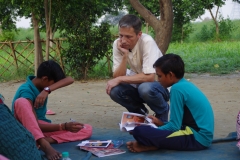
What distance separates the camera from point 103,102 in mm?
6957

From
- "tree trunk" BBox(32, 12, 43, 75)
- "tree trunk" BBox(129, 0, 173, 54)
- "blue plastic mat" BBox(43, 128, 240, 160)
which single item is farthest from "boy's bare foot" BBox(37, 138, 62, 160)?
"tree trunk" BBox(32, 12, 43, 75)

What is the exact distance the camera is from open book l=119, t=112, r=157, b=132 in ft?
12.5

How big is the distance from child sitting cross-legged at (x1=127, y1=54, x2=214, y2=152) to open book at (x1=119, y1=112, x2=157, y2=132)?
0.22 m

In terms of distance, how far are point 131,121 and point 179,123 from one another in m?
0.58

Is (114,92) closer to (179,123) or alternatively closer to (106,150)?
(106,150)

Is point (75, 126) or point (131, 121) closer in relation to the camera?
point (75, 126)

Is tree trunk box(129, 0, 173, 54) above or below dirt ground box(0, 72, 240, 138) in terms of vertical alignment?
above

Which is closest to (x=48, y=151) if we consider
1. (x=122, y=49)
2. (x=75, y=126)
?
(x=75, y=126)

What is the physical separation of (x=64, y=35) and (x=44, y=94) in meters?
7.10

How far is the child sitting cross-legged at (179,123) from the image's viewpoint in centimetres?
352

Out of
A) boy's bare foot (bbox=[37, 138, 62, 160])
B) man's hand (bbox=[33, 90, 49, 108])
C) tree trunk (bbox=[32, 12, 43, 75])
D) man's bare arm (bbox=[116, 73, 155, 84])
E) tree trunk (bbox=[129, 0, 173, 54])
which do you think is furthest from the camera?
tree trunk (bbox=[32, 12, 43, 75])

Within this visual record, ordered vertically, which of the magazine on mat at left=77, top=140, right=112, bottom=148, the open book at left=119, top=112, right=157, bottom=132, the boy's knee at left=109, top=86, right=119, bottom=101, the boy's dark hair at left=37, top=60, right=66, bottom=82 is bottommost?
the magazine on mat at left=77, top=140, right=112, bottom=148

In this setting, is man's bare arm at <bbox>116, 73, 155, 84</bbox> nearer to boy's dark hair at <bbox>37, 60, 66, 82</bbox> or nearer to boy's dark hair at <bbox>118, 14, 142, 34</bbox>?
boy's dark hair at <bbox>118, 14, 142, 34</bbox>

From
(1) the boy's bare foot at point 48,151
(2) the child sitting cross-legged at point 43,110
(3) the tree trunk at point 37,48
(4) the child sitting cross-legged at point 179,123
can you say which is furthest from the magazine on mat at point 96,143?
(3) the tree trunk at point 37,48
